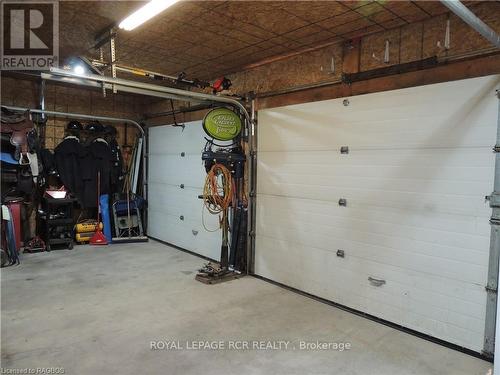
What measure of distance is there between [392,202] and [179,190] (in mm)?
3800

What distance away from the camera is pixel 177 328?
3.07m

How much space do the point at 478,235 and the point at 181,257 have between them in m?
4.03

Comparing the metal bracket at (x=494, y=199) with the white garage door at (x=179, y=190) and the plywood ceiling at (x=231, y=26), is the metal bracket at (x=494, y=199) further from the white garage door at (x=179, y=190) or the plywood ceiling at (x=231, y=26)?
the white garage door at (x=179, y=190)

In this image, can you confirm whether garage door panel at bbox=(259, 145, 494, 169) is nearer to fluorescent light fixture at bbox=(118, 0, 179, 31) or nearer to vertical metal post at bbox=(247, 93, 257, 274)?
vertical metal post at bbox=(247, 93, 257, 274)

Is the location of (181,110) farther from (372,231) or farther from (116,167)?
(372,231)

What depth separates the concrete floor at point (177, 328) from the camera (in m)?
2.54

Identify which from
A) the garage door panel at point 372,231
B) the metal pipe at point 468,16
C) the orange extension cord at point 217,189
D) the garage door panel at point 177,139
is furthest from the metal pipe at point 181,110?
the metal pipe at point 468,16

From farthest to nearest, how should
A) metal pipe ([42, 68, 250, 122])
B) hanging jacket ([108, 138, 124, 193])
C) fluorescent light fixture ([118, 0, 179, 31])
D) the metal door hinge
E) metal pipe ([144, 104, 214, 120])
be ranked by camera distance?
hanging jacket ([108, 138, 124, 193]) < metal pipe ([144, 104, 214, 120]) < metal pipe ([42, 68, 250, 122]) < fluorescent light fixture ([118, 0, 179, 31]) < the metal door hinge

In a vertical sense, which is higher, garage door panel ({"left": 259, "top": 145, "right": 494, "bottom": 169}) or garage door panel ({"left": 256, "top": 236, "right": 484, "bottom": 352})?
garage door panel ({"left": 259, "top": 145, "right": 494, "bottom": 169})

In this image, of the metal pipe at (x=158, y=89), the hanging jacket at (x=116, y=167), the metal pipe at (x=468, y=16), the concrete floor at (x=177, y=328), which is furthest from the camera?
the hanging jacket at (x=116, y=167)

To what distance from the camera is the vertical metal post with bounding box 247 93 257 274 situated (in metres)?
4.60

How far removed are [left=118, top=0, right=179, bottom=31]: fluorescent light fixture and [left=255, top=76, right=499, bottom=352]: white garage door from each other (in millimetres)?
1821

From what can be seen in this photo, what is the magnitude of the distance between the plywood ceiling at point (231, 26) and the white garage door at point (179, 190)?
165cm

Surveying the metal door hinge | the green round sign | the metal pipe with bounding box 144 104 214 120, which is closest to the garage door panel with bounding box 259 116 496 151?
the green round sign
